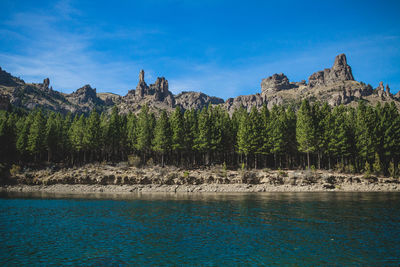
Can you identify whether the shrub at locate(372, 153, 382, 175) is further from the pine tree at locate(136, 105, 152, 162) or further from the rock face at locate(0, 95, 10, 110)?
the rock face at locate(0, 95, 10, 110)

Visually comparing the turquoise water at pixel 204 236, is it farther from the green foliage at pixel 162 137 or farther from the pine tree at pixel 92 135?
the pine tree at pixel 92 135

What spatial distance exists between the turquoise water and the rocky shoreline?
2137cm

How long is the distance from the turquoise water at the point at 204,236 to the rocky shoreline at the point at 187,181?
21.4 m

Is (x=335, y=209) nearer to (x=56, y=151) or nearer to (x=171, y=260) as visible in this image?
(x=171, y=260)

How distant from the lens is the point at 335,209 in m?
28.2

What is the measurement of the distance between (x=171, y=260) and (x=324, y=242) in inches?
412

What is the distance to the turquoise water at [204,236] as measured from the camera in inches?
554

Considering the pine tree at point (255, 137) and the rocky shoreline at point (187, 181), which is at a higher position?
the pine tree at point (255, 137)

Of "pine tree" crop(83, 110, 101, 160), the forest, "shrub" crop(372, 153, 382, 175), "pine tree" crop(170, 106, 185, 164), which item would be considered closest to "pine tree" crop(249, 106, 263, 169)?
the forest

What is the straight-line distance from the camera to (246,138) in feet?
211

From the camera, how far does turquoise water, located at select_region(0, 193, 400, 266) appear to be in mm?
14070

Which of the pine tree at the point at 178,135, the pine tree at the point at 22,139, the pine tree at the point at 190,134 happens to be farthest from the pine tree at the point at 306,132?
the pine tree at the point at 22,139

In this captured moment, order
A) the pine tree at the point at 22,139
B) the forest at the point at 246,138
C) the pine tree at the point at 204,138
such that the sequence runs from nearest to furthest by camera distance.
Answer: the forest at the point at 246,138 → the pine tree at the point at 204,138 → the pine tree at the point at 22,139

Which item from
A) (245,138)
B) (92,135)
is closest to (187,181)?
(245,138)
